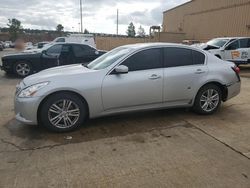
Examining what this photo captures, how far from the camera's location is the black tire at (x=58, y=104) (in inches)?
180

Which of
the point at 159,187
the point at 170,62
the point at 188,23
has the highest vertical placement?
Result: the point at 188,23

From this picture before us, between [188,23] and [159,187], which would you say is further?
[188,23]

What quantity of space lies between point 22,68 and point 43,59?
94 centimetres

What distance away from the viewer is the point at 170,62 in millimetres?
5367

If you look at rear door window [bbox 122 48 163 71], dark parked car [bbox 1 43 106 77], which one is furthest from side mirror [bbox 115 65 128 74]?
dark parked car [bbox 1 43 106 77]

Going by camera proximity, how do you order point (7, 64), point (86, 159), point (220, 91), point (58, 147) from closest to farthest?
point (86, 159) < point (58, 147) < point (220, 91) < point (7, 64)

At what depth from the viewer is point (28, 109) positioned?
450cm

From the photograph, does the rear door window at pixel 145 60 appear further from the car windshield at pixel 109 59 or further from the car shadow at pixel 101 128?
the car shadow at pixel 101 128

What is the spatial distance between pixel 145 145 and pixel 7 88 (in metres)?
6.26

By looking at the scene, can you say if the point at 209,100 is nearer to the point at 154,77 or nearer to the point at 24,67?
the point at 154,77

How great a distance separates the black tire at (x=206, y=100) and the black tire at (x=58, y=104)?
90.4 inches

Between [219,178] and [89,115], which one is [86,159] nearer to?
[89,115]

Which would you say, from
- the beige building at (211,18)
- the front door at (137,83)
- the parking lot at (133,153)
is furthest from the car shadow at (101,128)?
the beige building at (211,18)

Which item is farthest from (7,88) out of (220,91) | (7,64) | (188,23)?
(188,23)
